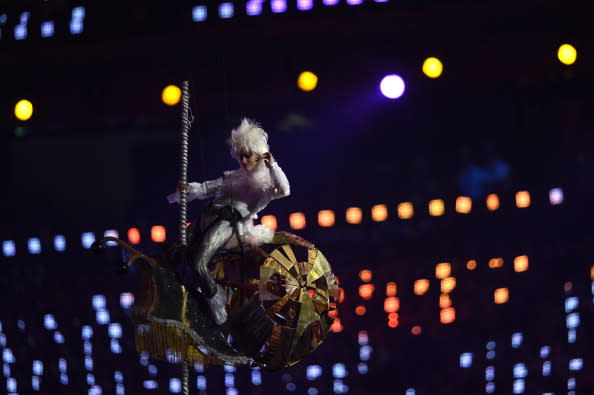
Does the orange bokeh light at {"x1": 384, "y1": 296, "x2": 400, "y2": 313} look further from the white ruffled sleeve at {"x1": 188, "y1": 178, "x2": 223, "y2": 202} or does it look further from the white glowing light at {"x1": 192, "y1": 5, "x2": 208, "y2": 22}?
the white ruffled sleeve at {"x1": 188, "y1": 178, "x2": 223, "y2": 202}

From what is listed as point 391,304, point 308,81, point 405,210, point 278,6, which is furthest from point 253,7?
point 391,304

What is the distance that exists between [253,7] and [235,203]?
3.76ft

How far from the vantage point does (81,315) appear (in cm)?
324

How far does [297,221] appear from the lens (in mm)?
3053

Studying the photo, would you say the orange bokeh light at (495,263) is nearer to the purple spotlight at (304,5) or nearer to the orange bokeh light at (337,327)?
the orange bokeh light at (337,327)

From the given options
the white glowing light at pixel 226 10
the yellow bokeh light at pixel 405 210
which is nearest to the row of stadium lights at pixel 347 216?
the yellow bokeh light at pixel 405 210

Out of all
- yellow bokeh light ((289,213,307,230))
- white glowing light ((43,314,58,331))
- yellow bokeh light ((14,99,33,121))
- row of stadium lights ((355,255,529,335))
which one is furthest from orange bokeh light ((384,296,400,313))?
yellow bokeh light ((14,99,33,121))

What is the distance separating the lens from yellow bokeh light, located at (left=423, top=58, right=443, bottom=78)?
9.35ft

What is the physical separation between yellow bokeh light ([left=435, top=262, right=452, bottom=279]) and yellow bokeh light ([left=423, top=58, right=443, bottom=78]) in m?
0.85

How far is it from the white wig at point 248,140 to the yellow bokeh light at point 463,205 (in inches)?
61.2

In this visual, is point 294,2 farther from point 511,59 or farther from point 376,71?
point 511,59

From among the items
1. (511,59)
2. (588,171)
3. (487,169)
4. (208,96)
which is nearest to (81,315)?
(208,96)

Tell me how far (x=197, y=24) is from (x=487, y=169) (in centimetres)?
137

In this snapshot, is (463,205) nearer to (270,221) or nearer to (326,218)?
(326,218)
